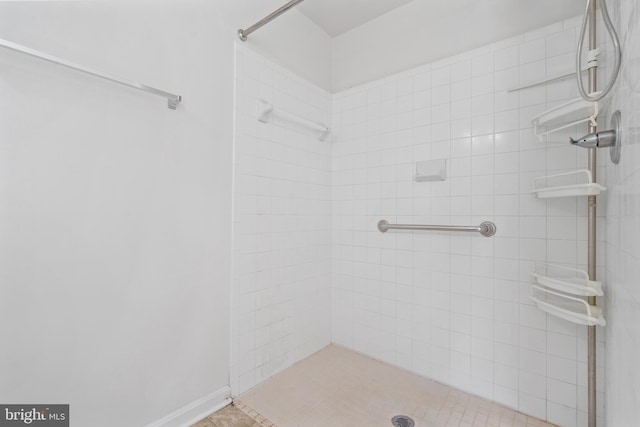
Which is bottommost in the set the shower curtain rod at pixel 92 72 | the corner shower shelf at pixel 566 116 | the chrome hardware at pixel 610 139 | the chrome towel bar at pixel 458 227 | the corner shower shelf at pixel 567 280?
the corner shower shelf at pixel 567 280

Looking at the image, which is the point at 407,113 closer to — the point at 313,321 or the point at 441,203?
the point at 441,203

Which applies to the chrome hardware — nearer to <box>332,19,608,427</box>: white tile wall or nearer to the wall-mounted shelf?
<box>332,19,608,427</box>: white tile wall

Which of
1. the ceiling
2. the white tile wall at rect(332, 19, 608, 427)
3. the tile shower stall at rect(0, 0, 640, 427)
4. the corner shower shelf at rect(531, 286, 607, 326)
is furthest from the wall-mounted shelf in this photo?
the corner shower shelf at rect(531, 286, 607, 326)

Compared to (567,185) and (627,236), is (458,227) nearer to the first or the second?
(567,185)

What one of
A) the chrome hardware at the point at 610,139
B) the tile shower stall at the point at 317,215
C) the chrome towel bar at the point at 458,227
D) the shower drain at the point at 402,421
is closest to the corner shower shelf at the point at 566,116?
the tile shower stall at the point at 317,215

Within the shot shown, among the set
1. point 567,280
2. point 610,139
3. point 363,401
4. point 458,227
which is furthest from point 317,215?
point 610,139

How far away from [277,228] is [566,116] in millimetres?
1467

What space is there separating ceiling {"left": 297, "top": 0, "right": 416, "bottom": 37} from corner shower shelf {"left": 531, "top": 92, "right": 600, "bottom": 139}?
1.13m

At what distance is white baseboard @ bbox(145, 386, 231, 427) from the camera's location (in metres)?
1.25

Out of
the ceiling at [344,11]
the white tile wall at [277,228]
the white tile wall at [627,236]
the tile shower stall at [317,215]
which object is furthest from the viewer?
the ceiling at [344,11]

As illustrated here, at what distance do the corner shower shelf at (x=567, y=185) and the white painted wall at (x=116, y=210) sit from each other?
1.44m

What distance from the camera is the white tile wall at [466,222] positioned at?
4.36 feet

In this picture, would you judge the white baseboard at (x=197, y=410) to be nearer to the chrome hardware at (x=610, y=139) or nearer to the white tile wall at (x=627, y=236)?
the white tile wall at (x=627, y=236)

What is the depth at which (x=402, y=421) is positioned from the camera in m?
1.33
